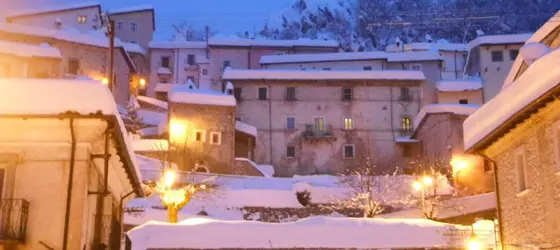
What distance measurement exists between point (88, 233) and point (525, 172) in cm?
1057

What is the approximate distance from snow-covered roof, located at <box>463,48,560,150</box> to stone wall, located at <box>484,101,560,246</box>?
511 millimetres

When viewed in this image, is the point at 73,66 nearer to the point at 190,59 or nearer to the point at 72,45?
the point at 72,45

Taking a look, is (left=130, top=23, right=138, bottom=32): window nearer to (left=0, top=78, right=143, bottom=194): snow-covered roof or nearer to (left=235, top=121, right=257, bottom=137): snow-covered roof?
(left=235, top=121, right=257, bottom=137): snow-covered roof

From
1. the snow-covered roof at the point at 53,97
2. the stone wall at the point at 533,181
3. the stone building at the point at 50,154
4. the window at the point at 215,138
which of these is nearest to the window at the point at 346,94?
the window at the point at 215,138

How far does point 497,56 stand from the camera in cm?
6331

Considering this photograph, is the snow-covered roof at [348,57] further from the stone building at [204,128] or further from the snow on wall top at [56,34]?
the stone building at [204,128]

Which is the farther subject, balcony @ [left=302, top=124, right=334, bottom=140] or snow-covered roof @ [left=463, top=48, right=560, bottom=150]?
balcony @ [left=302, top=124, right=334, bottom=140]

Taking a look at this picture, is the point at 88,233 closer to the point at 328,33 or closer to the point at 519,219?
the point at 519,219

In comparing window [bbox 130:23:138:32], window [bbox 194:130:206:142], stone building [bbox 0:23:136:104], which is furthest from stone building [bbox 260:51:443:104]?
window [bbox 194:130:206:142]

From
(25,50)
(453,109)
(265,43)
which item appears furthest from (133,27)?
(453,109)

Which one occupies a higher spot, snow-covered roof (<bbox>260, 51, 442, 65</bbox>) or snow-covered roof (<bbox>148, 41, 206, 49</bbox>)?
snow-covered roof (<bbox>148, 41, 206, 49</bbox>)

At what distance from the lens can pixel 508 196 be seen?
18.4 meters

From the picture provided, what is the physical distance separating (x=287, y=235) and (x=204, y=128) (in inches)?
1180

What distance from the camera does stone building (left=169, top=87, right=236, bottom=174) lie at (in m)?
50.9
